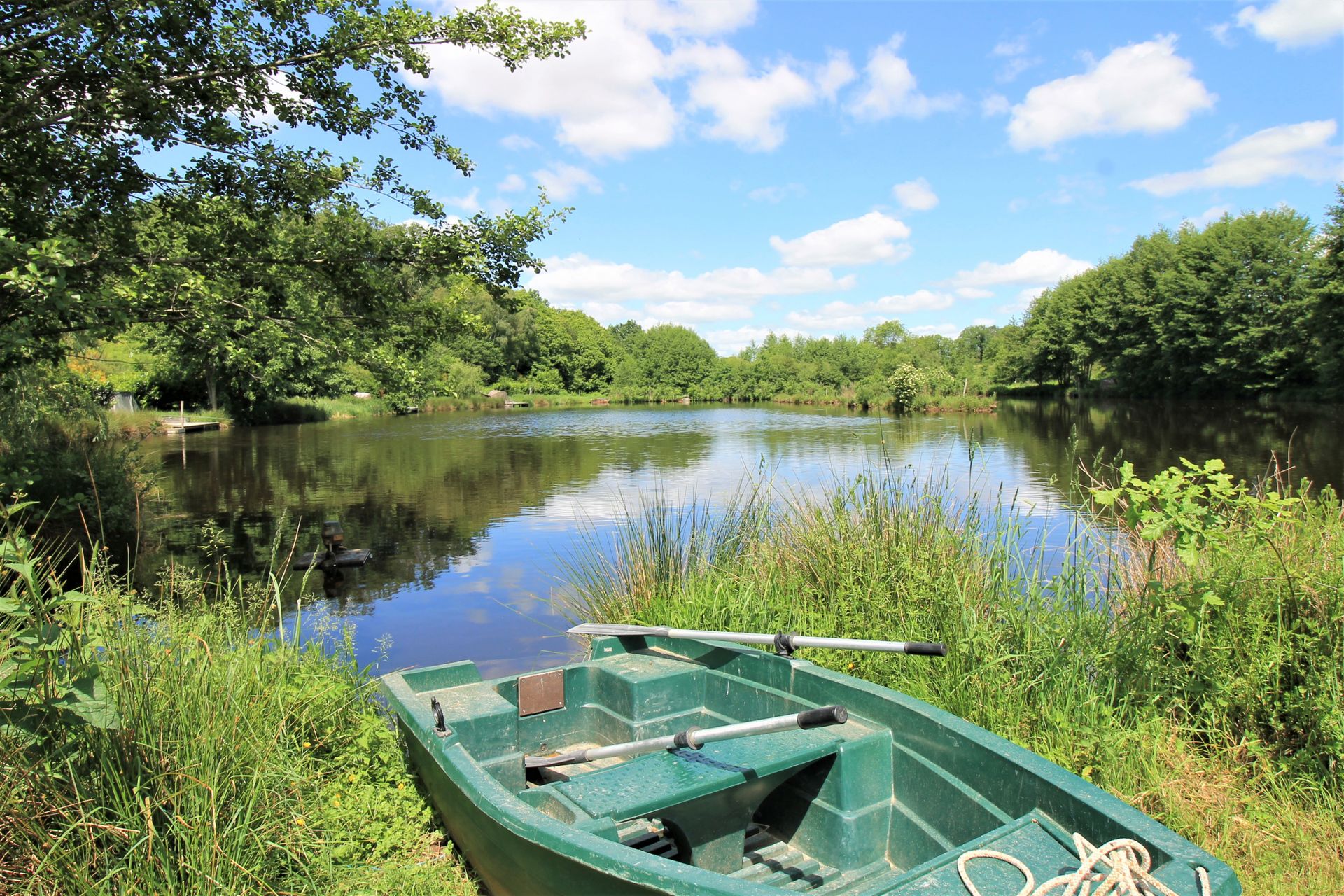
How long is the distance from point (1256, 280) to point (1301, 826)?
49254mm

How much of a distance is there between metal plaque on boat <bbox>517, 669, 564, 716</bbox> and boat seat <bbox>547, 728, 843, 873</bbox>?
0.98 m

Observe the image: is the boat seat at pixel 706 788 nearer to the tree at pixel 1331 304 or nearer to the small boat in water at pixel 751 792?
the small boat in water at pixel 751 792

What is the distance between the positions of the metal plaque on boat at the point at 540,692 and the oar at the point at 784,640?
468 mm

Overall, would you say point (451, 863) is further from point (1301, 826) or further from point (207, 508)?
point (207, 508)

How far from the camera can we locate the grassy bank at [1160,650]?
3.32m

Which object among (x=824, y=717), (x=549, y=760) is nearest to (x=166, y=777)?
(x=549, y=760)

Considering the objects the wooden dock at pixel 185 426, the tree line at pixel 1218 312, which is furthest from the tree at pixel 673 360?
the wooden dock at pixel 185 426

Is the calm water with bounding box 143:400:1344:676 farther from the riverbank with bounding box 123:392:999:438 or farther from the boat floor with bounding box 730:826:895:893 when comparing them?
the boat floor with bounding box 730:826:895:893

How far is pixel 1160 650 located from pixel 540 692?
3145mm

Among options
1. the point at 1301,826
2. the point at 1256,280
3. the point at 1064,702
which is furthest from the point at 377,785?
the point at 1256,280

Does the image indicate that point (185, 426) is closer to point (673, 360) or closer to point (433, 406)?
point (433, 406)

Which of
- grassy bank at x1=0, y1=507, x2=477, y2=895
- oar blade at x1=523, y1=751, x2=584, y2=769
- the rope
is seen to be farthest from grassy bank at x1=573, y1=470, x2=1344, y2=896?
grassy bank at x1=0, y1=507, x2=477, y2=895

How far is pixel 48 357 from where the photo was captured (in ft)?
22.2

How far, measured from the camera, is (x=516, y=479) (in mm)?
19297
